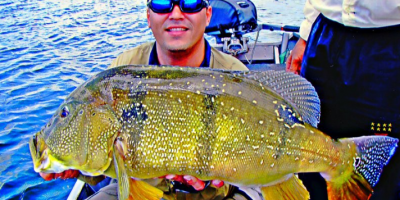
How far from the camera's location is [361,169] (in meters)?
2.27

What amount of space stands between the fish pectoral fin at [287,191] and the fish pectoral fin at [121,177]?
2.81 ft

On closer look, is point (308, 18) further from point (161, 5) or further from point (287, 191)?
point (287, 191)

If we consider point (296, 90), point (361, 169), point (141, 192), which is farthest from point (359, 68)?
point (141, 192)

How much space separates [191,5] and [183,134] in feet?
4.17

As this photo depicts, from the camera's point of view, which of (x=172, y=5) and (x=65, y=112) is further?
(x=172, y=5)

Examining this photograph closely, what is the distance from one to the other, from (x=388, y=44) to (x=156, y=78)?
1573 mm

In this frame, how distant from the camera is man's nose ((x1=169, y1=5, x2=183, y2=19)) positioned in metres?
2.82

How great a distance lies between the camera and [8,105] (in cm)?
722

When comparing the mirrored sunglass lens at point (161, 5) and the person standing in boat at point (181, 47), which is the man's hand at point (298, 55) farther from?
the mirrored sunglass lens at point (161, 5)

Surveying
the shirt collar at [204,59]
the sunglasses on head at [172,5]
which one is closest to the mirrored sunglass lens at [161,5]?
the sunglasses on head at [172,5]

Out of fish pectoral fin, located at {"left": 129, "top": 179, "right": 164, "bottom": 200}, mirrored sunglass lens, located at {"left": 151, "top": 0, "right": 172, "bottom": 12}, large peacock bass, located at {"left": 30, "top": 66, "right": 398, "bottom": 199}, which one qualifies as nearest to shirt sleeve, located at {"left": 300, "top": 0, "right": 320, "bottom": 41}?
large peacock bass, located at {"left": 30, "top": 66, "right": 398, "bottom": 199}

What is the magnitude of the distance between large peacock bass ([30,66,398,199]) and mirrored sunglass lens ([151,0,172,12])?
84 cm

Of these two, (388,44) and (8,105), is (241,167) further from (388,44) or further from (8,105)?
(8,105)

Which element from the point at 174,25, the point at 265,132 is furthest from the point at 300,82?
the point at 174,25
